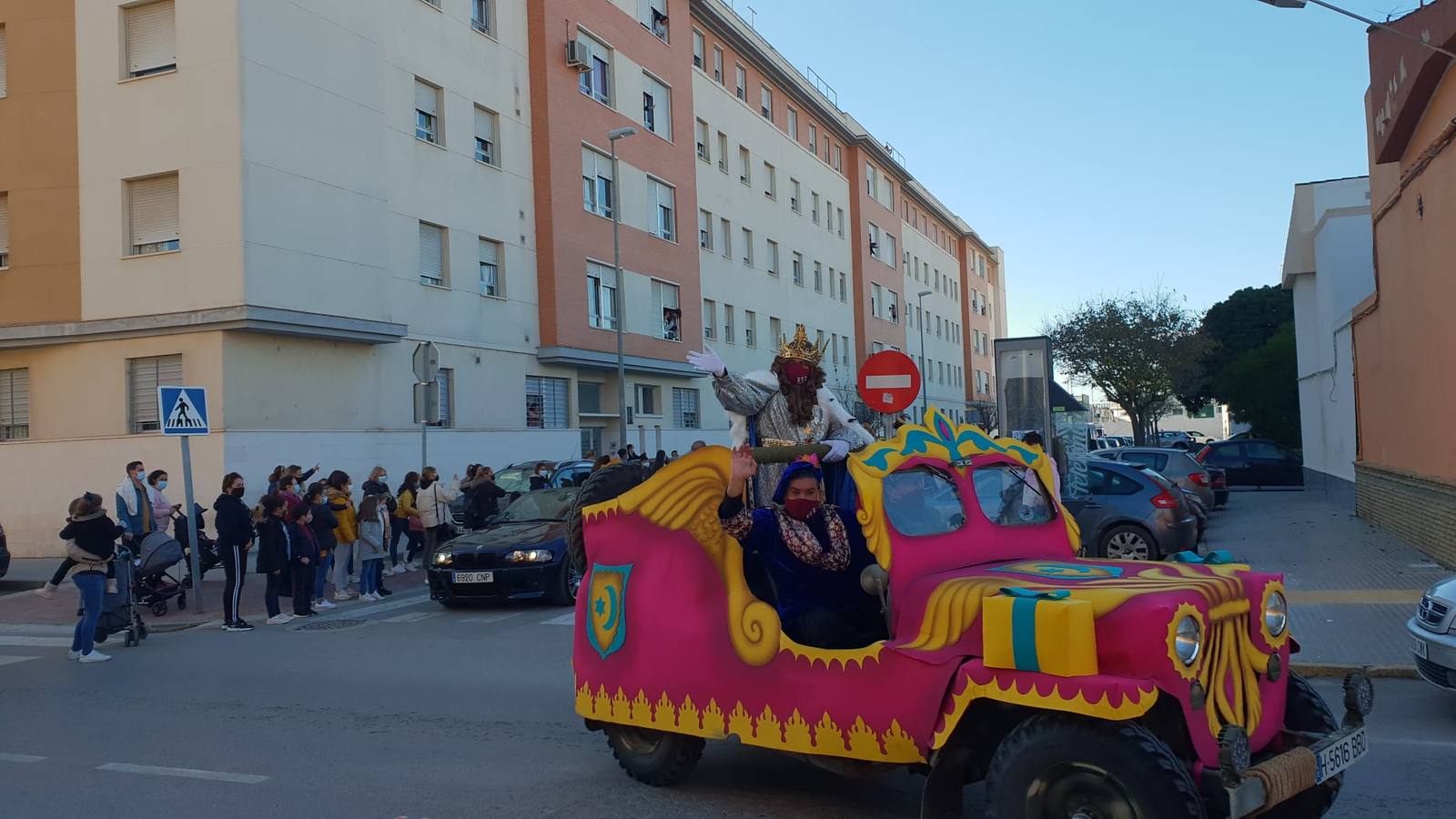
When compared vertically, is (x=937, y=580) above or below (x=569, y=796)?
above

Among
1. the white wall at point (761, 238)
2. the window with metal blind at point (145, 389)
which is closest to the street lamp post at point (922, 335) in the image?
the white wall at point (761, 238)

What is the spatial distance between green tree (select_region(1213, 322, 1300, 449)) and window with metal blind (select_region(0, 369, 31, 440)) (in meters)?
37.7

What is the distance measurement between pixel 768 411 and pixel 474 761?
272 cm

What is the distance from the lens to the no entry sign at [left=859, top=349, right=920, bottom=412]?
439 inches

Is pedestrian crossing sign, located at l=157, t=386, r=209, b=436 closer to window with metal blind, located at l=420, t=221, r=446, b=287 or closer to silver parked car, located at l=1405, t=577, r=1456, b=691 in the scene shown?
window with metal blind, located at l=420, t=221, r=446, b=287

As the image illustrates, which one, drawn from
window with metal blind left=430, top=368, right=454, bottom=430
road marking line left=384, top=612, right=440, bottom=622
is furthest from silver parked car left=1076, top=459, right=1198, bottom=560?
window with metal blind left=430, top=368, right=454, bottom=430

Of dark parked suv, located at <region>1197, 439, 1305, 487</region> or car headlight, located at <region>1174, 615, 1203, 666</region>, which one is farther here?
dark parked suv, located at <region>1197, 439, 1305, 487</region>

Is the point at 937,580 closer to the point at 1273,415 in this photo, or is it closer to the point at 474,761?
the point at 474,761

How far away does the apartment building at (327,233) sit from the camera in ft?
66.6

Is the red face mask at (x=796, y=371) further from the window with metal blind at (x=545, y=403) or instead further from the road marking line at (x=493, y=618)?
the window with metal blind at (x=545, y=403)

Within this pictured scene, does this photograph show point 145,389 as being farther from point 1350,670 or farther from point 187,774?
point 1350,670

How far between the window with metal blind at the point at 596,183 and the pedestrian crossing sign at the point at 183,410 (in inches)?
649

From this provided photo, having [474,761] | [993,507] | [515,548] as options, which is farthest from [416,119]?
[993,507]

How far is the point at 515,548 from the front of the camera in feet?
44.1
